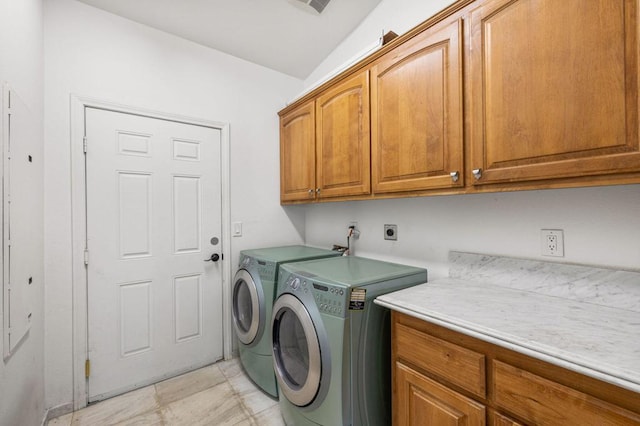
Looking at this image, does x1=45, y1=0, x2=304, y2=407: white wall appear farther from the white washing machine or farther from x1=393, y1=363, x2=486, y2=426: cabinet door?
x1=393, y1=363, x2=486, y2=426: cabinet door

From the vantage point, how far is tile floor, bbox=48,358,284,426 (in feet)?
5.44

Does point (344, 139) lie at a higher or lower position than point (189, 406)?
higher

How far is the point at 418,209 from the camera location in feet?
5.80

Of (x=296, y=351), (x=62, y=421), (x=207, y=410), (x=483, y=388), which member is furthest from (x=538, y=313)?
(x=62, y=421)

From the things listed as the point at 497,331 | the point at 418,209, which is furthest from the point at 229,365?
the point at 497,331

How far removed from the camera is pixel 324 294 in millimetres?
1333

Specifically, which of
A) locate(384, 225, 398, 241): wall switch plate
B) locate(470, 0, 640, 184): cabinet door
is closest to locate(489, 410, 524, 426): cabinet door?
locate(470, 0, 640, 184): cabinet door

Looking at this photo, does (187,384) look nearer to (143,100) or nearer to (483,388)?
(483,388)

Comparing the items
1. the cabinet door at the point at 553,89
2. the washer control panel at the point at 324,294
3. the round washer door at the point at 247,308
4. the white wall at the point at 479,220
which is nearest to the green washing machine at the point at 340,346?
the washer control panel at the point at 324,294

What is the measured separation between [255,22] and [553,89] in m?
2.01

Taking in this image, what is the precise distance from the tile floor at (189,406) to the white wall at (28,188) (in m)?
0.33

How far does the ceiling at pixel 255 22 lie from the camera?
1870mm

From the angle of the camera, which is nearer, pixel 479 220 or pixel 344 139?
pixel 479 220

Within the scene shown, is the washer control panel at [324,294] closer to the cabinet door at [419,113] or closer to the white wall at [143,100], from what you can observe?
the cabinet door at [419,113]
